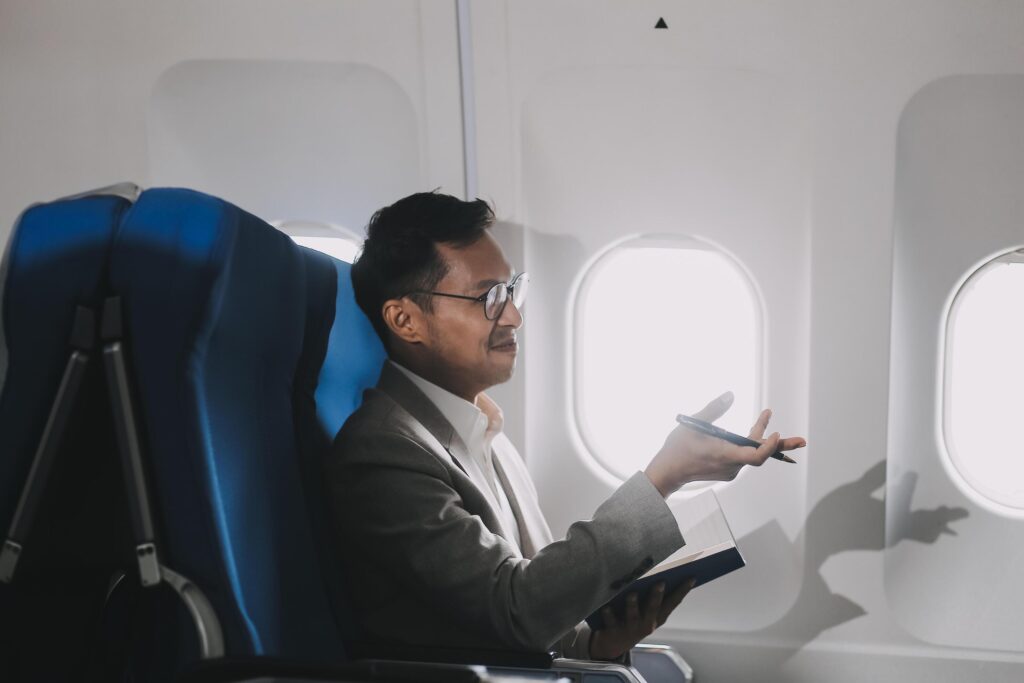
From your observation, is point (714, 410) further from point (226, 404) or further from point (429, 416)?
point (226, 404)

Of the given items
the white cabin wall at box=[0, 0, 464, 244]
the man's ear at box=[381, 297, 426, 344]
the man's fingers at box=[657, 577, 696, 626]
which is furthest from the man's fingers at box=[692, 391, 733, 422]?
the white cabin wall at box=[0, 0, 464, 244]

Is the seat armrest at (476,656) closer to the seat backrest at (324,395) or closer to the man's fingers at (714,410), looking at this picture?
the seat backrest at (324,395)

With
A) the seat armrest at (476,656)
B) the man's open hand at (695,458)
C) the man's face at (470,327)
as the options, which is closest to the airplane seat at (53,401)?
the seat armrest at (476,656)

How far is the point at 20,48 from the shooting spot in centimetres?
231

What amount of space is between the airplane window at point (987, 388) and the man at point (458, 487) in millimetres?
1002

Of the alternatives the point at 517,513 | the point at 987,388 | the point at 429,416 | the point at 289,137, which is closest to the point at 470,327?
the point at 429,416

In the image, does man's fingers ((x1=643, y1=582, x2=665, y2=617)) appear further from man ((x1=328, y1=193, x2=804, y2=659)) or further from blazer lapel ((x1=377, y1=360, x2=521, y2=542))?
blazer lapel ((x1=377, y1=360, x2=521, y2=542))

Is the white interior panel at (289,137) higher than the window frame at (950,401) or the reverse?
higher

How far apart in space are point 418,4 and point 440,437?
3.99 feet

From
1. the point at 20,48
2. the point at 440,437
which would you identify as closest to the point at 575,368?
the point at 440,437

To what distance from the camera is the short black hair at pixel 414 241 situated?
5.04 feet

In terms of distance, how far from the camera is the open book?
1.39m

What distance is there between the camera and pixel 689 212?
85.8 inches

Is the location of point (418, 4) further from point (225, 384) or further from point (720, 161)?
point (225, 384)
